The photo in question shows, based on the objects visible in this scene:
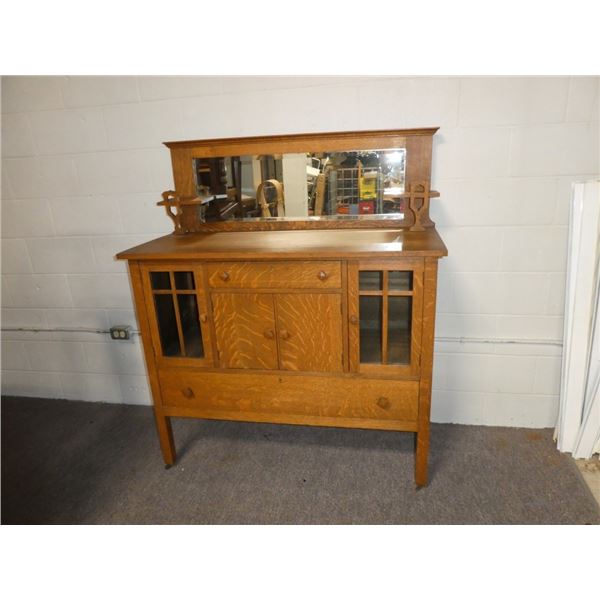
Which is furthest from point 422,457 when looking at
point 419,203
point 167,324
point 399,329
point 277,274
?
point 167,324

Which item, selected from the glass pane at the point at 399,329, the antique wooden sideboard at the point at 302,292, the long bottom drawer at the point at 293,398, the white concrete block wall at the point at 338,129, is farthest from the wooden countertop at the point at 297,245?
the long bottom drawer at the point at 293,398

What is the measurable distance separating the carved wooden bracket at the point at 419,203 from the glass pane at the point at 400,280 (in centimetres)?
34

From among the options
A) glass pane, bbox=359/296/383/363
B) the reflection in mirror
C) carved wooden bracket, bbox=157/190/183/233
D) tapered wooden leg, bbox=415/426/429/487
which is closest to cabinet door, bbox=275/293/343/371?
glass pane, bbox=359/296/383/363

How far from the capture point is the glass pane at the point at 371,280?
1.55m

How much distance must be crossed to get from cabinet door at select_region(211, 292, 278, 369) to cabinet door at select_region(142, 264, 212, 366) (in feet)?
0.20

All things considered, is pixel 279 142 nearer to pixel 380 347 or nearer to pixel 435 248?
pixel 435 248

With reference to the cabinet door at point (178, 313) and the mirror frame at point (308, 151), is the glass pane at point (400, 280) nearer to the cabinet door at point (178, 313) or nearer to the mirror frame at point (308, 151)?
the mirror frame at point (308, 151)

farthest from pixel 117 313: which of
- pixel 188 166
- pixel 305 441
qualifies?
pixel 305 441

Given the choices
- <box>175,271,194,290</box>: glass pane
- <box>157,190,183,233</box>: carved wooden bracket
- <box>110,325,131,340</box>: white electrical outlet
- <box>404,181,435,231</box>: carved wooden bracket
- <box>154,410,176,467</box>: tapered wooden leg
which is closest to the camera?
<box>175,271,194,290</box>: glass pane

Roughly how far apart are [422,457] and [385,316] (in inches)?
25.4

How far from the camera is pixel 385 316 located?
4.87 ft

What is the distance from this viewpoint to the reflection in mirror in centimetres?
180

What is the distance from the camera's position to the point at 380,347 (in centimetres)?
159

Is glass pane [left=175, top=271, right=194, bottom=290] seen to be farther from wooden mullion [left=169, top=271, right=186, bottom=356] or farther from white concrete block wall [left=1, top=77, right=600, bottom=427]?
white concrete block wall [left=1, top=77, right=600, bottom=427]
